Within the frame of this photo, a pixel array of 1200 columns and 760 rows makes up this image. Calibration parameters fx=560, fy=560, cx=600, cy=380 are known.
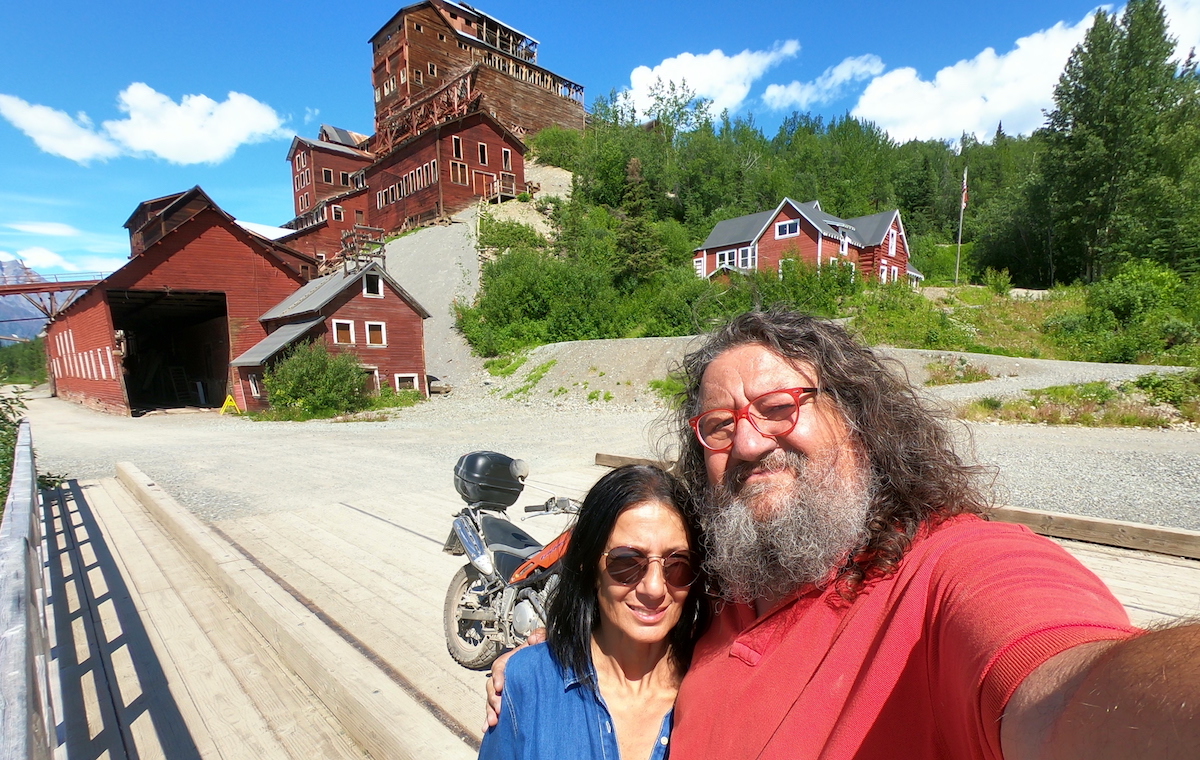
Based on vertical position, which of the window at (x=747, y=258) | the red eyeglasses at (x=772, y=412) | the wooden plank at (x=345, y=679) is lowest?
the wooden plank at (x=345, y=679)

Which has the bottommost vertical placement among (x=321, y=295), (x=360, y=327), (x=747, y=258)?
(x=360, y=327)

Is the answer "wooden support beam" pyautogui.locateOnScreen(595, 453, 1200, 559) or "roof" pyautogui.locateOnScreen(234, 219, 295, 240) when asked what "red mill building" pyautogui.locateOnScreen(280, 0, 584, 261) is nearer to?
"roof" pyautogui.locateOnScreen(234, 219, 295, 240)

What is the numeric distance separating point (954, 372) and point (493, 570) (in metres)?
16.5

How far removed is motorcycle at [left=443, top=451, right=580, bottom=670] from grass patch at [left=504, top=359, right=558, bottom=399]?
1723 cm

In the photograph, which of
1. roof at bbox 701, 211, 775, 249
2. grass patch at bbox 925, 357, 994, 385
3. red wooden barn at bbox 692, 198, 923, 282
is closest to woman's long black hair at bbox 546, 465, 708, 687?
grass patch at bbox 925, 357, 994, 385

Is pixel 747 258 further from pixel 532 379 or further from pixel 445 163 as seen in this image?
pixel 445 163

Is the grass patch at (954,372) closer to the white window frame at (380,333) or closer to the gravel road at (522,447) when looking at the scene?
the gravel road at (522,447)

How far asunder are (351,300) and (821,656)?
2286cm

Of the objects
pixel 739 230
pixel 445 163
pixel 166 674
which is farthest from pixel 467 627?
pixel 445 163

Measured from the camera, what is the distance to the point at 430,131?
36594 millimetres

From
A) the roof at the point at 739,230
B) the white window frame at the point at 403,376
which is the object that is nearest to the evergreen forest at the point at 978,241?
the roof at the point at 739,230

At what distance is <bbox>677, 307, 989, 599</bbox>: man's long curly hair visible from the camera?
49.1 inches

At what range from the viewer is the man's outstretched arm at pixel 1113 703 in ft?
1.73

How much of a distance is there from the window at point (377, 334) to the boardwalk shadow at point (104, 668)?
17.5 meters
